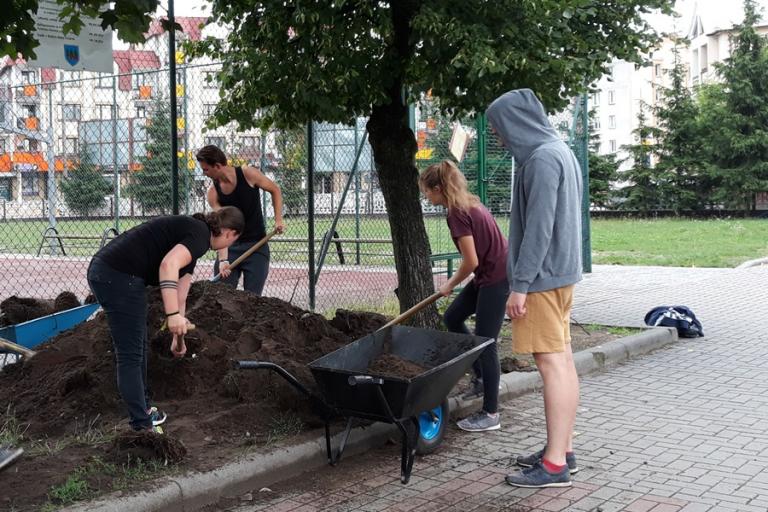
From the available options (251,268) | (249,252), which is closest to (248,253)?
(249,252)

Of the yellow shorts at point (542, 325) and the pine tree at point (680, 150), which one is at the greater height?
the pine tree at point (680, 150)

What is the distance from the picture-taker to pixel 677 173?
133ft

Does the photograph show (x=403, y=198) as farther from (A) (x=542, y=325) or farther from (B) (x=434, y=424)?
(A) (x=542, y=325)

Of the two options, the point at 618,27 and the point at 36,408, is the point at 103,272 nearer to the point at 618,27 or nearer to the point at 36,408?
the point at 36,408

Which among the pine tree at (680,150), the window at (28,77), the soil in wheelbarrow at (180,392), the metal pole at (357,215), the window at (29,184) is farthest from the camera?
the pine tree at (680,150)

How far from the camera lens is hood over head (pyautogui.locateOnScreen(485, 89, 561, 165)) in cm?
472

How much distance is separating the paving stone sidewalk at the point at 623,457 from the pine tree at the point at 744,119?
32184mm

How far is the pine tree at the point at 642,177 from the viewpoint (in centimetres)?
4059

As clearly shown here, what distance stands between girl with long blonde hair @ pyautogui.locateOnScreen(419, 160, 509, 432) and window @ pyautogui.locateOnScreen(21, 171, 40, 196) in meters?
11.1

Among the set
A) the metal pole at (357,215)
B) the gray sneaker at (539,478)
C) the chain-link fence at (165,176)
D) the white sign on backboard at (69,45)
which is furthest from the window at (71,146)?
the gray sneaker at (539,478)

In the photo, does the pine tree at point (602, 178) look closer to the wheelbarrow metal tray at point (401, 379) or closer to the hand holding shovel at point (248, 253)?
the hand holding shovel at point (248, 253)

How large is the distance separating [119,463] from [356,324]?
2.62 m

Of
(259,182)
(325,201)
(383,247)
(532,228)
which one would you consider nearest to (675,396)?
(532,228)

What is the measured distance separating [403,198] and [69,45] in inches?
117
